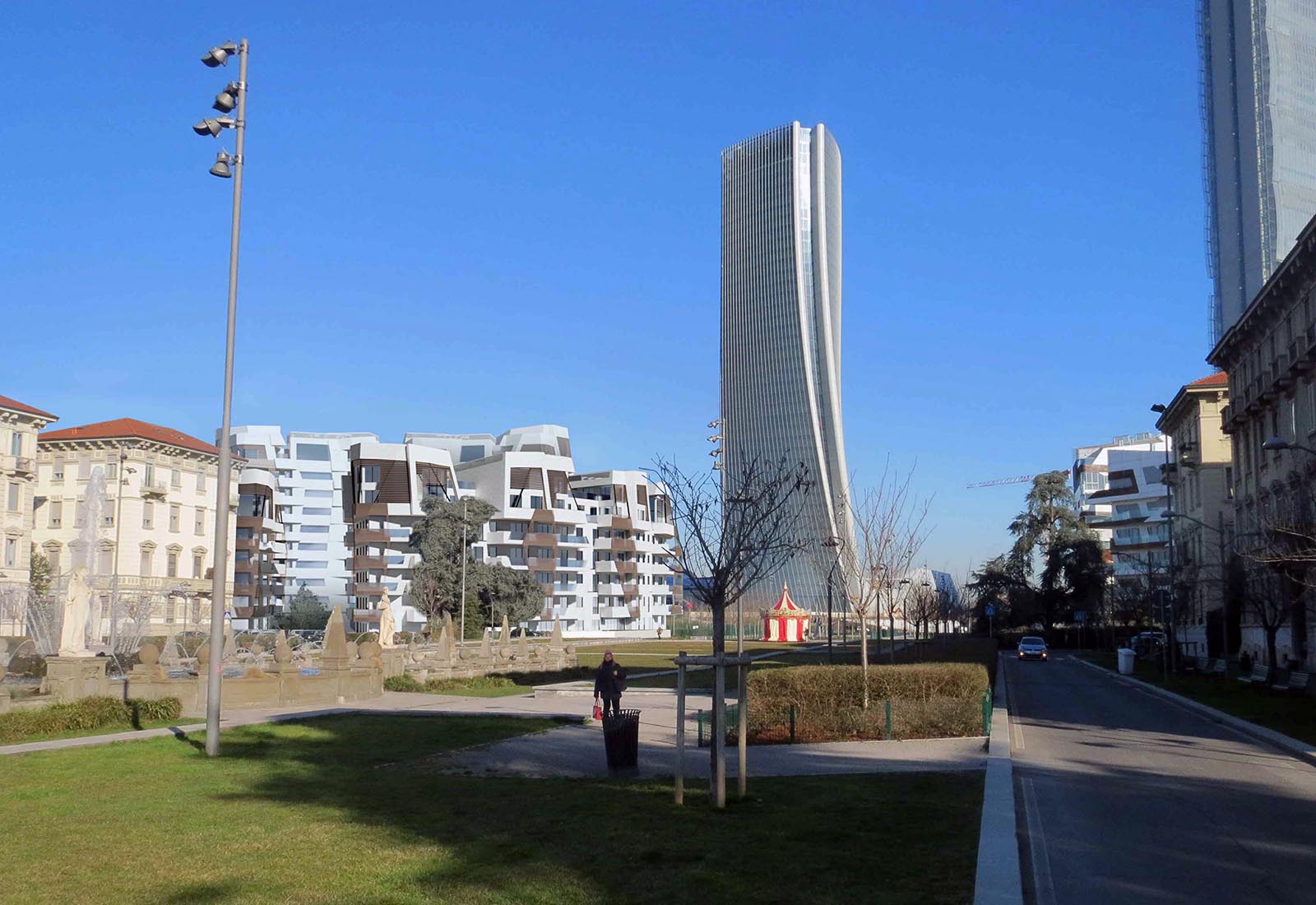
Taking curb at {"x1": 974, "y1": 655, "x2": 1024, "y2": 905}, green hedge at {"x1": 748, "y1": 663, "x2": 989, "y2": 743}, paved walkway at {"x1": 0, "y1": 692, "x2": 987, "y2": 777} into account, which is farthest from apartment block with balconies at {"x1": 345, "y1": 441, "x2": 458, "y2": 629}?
curb at {"x1": 974, "y1": 655, "x2": 1024, "y2": 905}

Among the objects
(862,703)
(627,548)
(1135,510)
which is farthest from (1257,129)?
(862,703)

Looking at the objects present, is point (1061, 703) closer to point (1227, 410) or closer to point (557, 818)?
point (557, 818)

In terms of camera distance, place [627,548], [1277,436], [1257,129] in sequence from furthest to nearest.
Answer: [1257,129], [627,548], [1277,436]

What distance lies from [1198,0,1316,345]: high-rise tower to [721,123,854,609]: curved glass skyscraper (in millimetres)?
48854

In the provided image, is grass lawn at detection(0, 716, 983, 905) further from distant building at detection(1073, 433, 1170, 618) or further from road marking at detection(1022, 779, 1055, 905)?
distant building at detection(1073, 433, 1170, 618)

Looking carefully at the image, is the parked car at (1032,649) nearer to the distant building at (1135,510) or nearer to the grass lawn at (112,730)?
the distant building at (1135,510)

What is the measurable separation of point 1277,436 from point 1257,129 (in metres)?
105

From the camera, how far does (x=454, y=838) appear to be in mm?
11047

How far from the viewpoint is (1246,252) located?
136875 mm

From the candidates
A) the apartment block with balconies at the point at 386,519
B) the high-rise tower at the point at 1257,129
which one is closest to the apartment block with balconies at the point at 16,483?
the apartment block with balconies at the point at 386,519

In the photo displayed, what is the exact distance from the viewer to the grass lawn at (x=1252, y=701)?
24.1 meters

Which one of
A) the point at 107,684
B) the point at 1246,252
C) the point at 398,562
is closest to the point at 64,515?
the point at 398,562

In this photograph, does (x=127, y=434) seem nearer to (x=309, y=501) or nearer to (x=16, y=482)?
(x=16, y=482)

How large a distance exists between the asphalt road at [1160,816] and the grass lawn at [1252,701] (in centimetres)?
118
